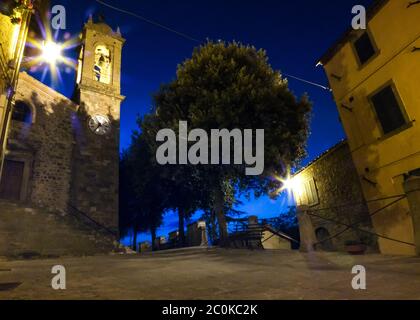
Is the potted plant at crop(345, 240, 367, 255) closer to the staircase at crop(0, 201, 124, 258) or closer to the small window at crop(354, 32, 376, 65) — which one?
the small window at crop(354, 32, 376, 65)

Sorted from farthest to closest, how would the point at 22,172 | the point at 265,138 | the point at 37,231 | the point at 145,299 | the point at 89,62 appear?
the point at 89,62
the point at 22,172
the point at 265,138
the point at 37,231
the point at 145,299

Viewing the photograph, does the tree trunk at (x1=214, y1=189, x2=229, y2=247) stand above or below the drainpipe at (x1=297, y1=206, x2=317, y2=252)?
above

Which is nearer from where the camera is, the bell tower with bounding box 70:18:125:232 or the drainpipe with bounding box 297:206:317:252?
the drainpipe with bounding box 297:206:317:252

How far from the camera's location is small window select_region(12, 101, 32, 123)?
16.6 metres

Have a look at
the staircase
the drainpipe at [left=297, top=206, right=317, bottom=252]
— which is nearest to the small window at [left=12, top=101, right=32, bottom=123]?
the staircase

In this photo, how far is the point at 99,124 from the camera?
789 inches

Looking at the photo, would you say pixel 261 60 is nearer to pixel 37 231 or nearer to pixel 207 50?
pixel 207 50

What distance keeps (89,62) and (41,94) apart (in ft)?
17.1

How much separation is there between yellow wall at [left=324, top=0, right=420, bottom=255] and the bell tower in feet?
51.3

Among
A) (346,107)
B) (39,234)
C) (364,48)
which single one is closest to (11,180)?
(39,234)

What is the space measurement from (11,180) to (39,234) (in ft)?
17.9

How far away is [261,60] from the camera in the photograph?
15.0m

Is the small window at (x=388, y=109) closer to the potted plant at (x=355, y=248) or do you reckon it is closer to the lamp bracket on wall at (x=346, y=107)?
the lamp bracket on wall at (x=346, y=107)
